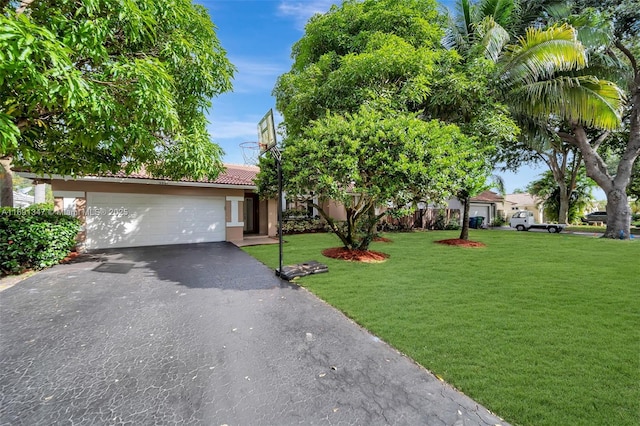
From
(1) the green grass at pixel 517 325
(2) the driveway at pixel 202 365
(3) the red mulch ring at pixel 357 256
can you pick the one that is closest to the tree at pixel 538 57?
(1) the green grass at pixel 517 325

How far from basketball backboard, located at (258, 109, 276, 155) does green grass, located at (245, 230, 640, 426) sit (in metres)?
3.41

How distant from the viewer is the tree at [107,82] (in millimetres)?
3190

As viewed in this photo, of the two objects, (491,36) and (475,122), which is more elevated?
(491,36)

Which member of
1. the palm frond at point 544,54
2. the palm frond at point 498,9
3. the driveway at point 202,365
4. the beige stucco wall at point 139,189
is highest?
the palm frond at point 498,9

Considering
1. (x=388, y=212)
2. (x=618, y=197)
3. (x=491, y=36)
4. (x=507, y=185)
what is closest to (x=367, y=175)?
(x=388, y=212)

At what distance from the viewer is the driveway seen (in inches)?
87.1

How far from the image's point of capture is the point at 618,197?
45.2 feet

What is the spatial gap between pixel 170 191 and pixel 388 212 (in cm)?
929

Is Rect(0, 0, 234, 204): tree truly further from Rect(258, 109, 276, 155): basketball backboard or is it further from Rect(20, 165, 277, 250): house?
Rect(20, 165, 277, 250): house

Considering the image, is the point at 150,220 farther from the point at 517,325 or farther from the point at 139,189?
the point at 517,325

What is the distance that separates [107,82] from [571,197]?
110 ft

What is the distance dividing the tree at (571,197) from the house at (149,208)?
2769 cm

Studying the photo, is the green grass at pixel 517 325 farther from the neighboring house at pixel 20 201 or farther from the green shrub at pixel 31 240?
the neighboring house at pixel 20 201

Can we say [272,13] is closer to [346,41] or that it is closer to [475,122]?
[346,41]
